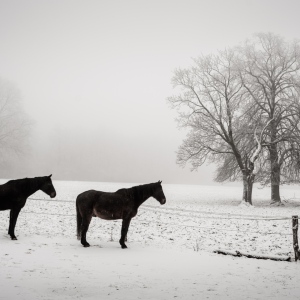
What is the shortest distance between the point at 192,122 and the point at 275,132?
6930mm

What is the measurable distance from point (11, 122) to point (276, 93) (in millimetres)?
28896

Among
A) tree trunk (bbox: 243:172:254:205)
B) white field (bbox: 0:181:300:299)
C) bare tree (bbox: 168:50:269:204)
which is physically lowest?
white field (bbox: 0:181:300:299)

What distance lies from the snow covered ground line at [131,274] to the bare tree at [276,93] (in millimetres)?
17338

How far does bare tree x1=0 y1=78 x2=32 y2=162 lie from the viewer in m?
32.2

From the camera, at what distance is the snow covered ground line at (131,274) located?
5.21m

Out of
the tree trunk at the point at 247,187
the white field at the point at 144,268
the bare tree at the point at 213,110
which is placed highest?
the bare tree at the point at 213,110

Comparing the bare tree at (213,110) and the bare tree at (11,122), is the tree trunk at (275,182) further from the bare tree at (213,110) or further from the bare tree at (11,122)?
the bare tree at (11,122)

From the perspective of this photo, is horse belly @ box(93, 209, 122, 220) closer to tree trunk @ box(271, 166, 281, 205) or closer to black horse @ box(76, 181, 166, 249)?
black horse @ box(76, 181, 166, 249)

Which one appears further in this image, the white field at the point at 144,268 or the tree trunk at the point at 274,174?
the tree trunk at the point at 274,174

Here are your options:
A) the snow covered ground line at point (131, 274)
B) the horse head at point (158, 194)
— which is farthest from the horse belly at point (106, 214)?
the horse head at point (158, 194)

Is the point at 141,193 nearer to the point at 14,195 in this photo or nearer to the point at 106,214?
the point at 106,214

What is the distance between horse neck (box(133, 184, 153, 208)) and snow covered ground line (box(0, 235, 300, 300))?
1462mm

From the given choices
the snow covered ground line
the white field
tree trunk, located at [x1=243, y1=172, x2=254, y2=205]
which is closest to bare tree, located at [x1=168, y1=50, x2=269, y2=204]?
tree trunk, located at [x1=243, y1=172, x2=254, y2=205]

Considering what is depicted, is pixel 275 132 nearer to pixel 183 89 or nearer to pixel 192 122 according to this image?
pixel 192 122
